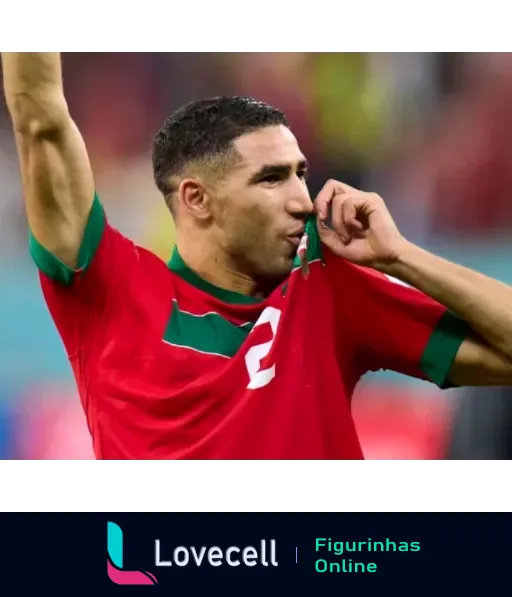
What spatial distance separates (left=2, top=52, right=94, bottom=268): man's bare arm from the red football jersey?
0.05m

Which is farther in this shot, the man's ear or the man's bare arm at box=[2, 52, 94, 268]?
the man's ear

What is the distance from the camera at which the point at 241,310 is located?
1551 millimetres

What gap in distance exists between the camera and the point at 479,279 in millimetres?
1477

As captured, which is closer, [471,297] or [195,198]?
[471,297]

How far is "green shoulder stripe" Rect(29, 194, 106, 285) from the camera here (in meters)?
1.48

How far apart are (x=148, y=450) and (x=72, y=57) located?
679 mm

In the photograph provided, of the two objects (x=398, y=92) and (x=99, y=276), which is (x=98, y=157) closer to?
(x=99, y=276)

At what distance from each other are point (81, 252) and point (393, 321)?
52 cm

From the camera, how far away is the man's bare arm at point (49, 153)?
4.68 ft
